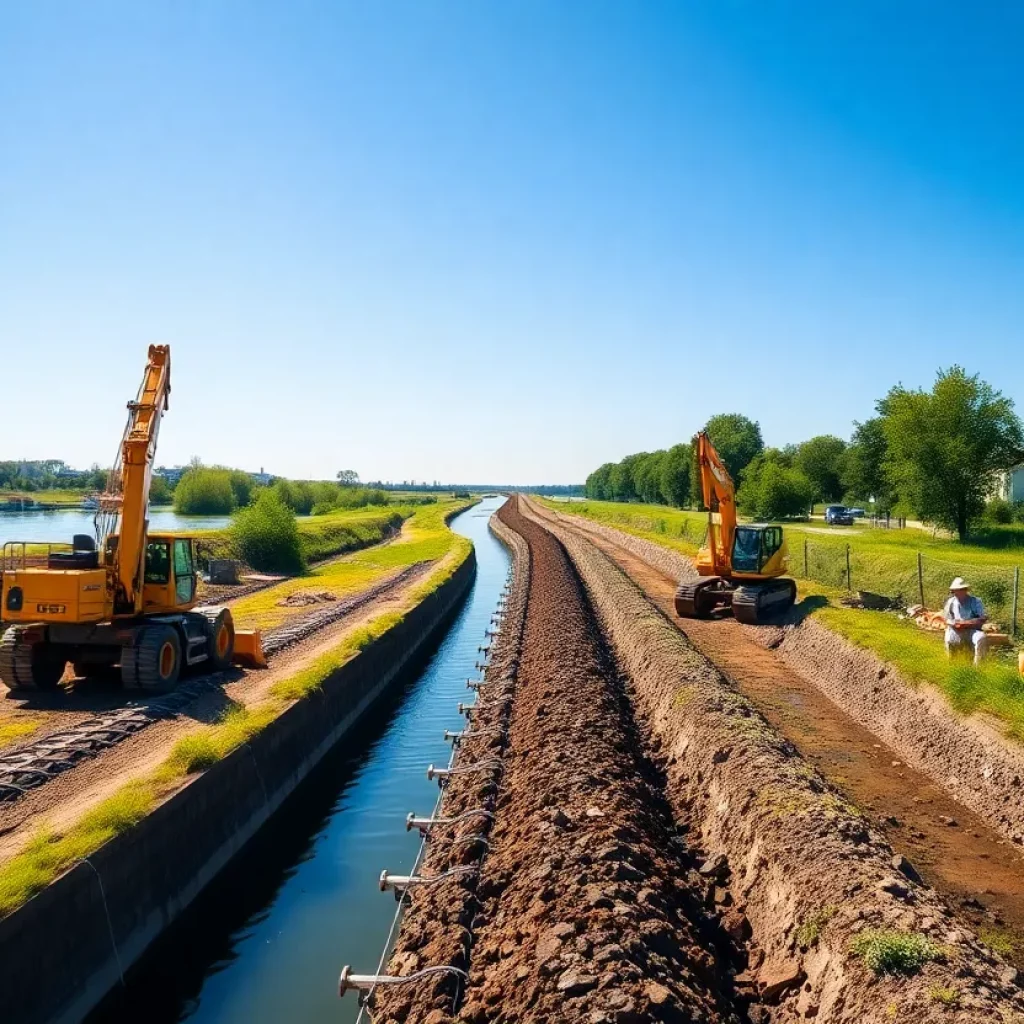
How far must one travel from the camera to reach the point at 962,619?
1547 cm

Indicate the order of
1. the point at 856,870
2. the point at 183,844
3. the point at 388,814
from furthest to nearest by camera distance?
the point at 388,814, the point at 183,844, the point at 856,870

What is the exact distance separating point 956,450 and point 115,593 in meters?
36.8

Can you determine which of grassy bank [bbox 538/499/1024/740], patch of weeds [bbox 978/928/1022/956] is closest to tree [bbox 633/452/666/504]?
grassy bank [bbox 538/499/1024/740]

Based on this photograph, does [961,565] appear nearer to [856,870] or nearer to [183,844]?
[856,870]

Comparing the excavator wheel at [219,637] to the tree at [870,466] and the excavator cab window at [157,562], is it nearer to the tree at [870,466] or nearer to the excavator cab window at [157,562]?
the excavator cab window at [157,562]

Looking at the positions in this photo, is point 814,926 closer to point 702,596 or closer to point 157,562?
point 157,562

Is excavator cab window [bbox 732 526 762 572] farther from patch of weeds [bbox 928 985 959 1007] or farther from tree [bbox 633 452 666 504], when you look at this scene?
tree [bbox 633 452 666 504]

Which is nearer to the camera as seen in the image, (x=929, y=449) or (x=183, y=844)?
(x=183, y=844)

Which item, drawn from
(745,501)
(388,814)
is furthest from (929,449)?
(388,814)

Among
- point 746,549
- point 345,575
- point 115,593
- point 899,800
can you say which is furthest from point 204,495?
point 899,800

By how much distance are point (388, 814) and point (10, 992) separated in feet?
24.7

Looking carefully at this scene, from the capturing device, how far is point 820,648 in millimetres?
20250

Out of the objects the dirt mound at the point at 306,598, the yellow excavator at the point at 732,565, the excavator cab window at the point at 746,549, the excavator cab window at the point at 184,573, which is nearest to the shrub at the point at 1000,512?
the yellow excavator at the point at 732,565

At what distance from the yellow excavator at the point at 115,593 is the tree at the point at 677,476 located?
270ft
